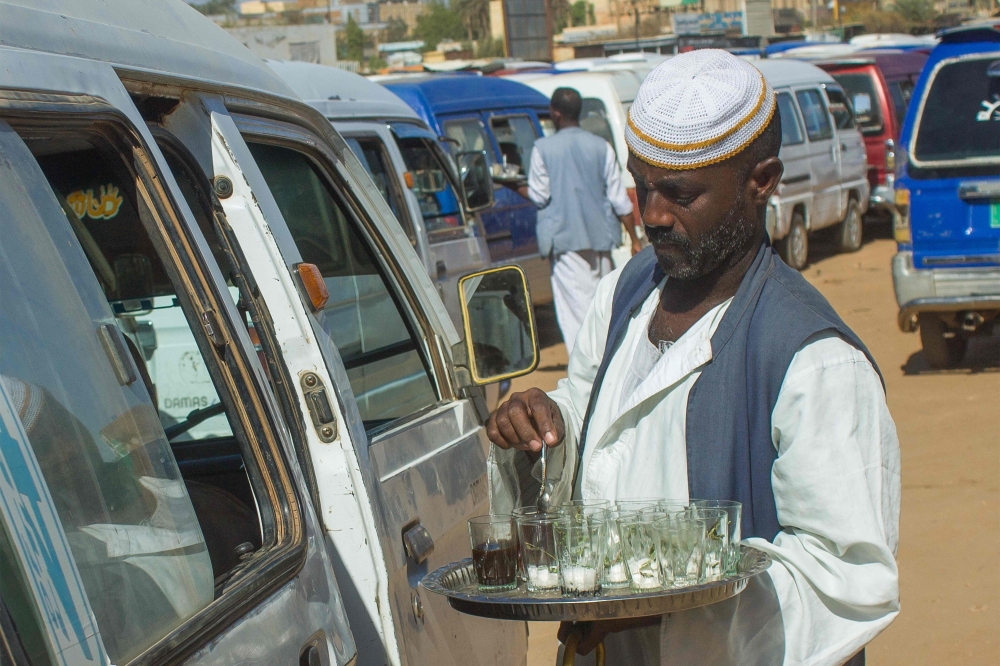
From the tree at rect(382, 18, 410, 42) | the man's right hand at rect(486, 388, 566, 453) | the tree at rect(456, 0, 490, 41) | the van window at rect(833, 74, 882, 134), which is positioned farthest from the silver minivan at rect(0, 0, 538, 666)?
the tree at rect(382, 18, 410, 42)

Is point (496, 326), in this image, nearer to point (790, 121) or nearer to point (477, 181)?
point (477, 181)

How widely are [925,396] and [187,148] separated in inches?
262

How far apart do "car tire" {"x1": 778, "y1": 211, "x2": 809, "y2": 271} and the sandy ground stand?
3.04 m

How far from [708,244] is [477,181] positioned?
5221 millimetres

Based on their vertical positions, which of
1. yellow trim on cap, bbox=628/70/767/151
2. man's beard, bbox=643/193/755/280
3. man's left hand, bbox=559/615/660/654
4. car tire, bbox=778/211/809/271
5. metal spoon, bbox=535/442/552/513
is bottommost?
car tire, bbox=778/211/809/271

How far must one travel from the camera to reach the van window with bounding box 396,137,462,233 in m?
6.61

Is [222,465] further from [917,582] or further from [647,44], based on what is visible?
[647,44]

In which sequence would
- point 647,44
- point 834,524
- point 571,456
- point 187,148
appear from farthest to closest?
point 647,44
point 571,456
point 187,148
point 834,524

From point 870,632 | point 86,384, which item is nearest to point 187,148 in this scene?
point 86,384

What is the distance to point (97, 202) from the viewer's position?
238 centimetres

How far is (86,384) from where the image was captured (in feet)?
4.91

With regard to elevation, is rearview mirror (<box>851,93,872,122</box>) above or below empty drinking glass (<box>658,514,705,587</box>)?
below

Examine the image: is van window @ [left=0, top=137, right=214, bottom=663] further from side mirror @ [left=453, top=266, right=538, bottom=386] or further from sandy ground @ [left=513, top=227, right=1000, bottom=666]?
sandy ground @ [left=513, top=227, right=1000, bottom=666]

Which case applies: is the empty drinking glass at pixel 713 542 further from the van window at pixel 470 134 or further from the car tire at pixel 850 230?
the car tire at pixel 850 230
